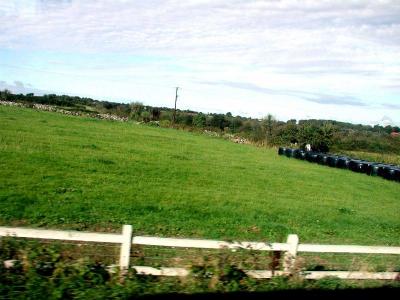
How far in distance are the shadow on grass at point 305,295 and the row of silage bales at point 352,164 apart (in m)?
24.8

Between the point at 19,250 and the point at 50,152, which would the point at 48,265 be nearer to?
the point at 19,250

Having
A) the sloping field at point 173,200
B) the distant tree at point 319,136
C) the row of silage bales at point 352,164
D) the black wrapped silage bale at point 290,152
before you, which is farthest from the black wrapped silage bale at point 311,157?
the sloping field at point 173,200

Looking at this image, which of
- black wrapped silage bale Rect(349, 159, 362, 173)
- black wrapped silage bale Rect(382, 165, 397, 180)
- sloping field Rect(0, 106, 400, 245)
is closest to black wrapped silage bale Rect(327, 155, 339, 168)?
black wrapped silage bale Rect(349, 159, 362, 173)

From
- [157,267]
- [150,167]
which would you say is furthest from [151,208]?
[150,167]

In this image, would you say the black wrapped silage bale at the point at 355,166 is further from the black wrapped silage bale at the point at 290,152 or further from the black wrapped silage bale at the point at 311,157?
the black wrapped silage bale at the point at 290,152

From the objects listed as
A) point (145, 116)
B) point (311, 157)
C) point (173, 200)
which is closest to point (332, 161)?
point (311, 157)

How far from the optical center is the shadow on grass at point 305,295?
230 inches

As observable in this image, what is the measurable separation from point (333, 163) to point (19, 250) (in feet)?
107

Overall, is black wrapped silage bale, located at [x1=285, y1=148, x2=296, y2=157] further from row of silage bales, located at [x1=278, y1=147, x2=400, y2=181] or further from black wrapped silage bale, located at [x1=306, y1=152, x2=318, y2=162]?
black wrapped silage bale, located at [x1=306, y1=152, x2=318, y2=162]

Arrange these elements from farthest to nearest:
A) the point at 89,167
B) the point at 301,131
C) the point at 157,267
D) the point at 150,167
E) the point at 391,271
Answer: the point at 301,131
the point at 150,167
the point at 89,167
the point at 391,271
the point at 157,267

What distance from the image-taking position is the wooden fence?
19.4ft

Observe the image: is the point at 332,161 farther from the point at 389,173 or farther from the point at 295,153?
the point at 389,173

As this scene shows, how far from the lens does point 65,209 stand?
9891 millimetres

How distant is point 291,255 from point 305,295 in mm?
696
